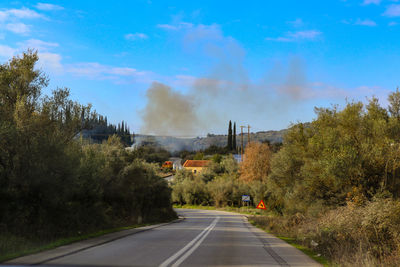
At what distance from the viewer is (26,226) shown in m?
16.3

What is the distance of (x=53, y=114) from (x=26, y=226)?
579 centimetres

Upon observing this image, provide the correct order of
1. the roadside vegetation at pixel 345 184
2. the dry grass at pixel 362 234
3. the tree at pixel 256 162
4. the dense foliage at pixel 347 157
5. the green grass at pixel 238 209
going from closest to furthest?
the dry grass at pixel 362 234 → the roadside vegetation at pixel 345 184 → the dense foliage at pixel 347 157 → the green grass at pixel 238 209 → the tree at pixel 256 162

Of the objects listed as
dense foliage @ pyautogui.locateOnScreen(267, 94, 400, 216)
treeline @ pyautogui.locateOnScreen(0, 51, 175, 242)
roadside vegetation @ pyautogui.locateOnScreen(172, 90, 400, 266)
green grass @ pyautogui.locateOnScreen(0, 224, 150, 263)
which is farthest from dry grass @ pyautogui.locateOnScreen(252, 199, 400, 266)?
treeline @ pyautogui.locateOnScreen(0, 51, 175, 242)

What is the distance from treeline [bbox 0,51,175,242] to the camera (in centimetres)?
1639

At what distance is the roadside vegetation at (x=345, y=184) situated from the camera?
47.9ft

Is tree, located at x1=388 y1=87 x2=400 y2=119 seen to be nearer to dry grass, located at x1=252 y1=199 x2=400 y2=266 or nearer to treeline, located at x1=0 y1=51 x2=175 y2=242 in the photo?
dry grass, located at x1=252 y1=199 x2=400 y2=266

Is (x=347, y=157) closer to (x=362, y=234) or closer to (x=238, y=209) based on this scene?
(x=362, y=234)

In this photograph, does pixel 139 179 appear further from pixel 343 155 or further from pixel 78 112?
pixel 343 155

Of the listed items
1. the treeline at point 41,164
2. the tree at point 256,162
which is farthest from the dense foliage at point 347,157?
the tree at point 256,162

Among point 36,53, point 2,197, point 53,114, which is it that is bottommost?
point 2,197

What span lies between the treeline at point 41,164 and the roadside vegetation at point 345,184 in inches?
438

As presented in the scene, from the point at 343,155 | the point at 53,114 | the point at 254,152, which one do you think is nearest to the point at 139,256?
the point at 53,114

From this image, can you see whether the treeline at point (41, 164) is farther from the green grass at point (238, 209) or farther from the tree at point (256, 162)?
the tree at point (256, 162)

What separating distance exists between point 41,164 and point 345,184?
48.4 feet
